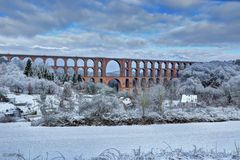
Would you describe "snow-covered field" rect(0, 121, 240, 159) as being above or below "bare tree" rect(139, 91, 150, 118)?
below

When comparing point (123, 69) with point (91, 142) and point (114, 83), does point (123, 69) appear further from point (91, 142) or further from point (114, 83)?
point (91, 142)

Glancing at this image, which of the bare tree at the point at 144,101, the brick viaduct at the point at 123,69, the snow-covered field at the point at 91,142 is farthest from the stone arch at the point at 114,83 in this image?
the snow-covered field at the point at 91,142

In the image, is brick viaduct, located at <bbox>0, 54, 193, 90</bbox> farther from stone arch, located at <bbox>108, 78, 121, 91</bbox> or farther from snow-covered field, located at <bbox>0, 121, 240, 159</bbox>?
snow-covered field, located at <bbox>0, 121, 240, 159</bbox>

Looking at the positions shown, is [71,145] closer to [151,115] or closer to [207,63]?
[151,115]

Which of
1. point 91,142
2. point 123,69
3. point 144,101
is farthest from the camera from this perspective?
point 123,69

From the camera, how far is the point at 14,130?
24.0 ft

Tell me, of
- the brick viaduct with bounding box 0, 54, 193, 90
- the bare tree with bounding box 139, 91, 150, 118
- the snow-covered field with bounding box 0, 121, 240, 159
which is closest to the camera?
the snow-covered field with bounding box 0, 121, 240, 159

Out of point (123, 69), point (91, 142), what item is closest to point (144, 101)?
point (91, 142)

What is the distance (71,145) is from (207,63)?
99.3 feet

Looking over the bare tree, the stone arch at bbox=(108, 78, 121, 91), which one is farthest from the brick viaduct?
the bare tree

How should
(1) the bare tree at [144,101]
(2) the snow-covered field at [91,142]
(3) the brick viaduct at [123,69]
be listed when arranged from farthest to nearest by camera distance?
(3) the brick viaduct at [123,69] < (1) the bare tree at [144,101] < (2) the snow-covered field at [91,142]

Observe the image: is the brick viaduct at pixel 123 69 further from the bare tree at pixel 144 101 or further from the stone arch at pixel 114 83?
the bare tree at pixel 144 101

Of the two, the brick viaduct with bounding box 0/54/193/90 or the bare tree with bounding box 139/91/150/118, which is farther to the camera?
the brick viaduct with bounding box 0/54/193/90

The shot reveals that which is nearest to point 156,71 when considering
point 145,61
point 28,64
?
point 145,61
